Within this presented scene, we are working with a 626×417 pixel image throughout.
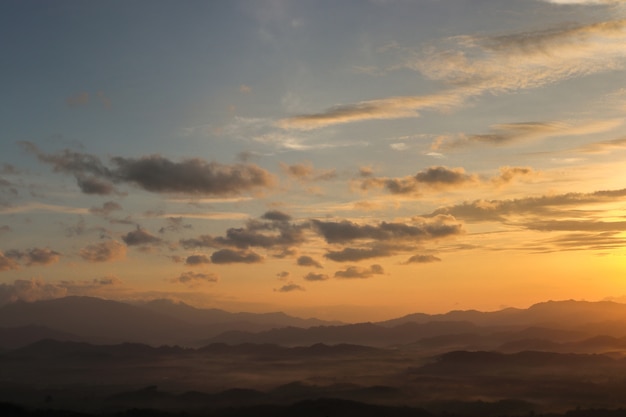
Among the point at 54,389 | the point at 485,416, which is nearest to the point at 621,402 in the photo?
the point at 485,416

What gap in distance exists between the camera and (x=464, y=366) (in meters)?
195

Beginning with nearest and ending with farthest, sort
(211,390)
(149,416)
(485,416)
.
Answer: (149,416)
(485,416)
(211,390)

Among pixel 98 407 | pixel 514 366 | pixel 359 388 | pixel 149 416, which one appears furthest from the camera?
pixel 514 366

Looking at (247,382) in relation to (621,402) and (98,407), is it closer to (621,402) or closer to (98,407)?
(98,407)

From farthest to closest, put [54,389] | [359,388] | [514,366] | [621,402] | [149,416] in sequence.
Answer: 1. [514,366]
2. [54,389]
3. [359,388]
4. [621,402]
5. [149,416]

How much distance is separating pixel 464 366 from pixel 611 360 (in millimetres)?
45123

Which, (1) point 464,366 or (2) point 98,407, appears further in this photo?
(1) point 464,366

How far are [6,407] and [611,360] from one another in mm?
168849

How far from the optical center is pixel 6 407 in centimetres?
9725

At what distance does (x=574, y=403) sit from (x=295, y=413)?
52.0 metres

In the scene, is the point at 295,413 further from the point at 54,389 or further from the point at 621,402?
the point at 54,389

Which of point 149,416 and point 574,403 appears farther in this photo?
point 574,403

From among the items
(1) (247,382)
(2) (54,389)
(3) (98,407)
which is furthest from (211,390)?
(2) (54,389)

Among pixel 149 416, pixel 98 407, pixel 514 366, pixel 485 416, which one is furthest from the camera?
pixel 514 366
